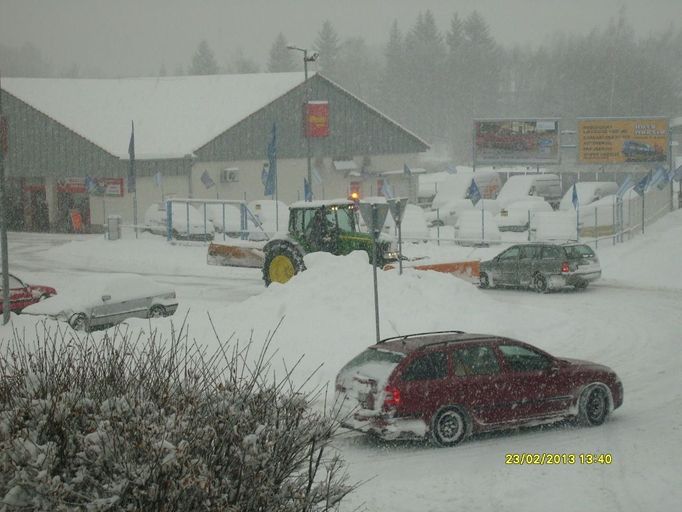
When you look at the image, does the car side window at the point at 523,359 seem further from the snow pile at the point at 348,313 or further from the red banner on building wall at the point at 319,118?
the red banner on building wall at the point at 319,118

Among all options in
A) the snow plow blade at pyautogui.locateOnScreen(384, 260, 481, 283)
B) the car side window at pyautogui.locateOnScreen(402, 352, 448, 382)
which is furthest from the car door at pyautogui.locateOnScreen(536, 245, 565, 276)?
the car side window at pyautogui.locateOnScreen(402, 352, 448, 382)

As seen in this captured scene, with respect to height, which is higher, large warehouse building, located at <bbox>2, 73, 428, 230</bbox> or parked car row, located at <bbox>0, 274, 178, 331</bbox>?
A: large warehouse building, located at <bbox>2, 73, 428, 230</bbox>

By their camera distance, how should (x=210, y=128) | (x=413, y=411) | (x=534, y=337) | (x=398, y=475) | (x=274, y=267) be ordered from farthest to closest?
(x=210, y=128) → (x=274, y=267) → (x=534, y=337) → (x=413, y=411) → (x=398, y=475)

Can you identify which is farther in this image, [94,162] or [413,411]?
[94,162]

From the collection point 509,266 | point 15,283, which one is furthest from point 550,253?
point 15,283

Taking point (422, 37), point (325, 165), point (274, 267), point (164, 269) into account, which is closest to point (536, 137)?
point (325, 165)

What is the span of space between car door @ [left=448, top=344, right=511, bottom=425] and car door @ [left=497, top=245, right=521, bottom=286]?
633 inches

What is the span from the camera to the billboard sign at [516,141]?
61406 millimetres

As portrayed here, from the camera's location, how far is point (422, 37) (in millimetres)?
139125

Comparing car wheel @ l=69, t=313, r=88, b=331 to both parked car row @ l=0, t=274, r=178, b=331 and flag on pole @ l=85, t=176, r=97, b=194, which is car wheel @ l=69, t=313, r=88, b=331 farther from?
flag on pole @ l=85, t=176, r=97, b=194

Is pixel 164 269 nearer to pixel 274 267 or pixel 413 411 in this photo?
pixel 274 267

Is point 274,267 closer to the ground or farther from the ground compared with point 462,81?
closer to the ground

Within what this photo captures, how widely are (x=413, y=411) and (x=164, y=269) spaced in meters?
26.3

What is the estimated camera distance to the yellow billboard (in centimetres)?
5762
